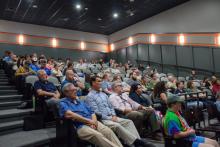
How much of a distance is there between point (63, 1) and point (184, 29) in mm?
5555

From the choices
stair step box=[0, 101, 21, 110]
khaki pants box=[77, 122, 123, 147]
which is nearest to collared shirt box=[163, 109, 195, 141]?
khaki pants box=[77, 122, 123, 147]

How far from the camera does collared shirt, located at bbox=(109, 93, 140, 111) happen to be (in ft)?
11.9

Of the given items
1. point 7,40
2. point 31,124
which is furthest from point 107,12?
point 31,124

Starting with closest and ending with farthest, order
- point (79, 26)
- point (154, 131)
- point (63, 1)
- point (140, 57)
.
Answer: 1. point (154, 131)
2. point (63, 1)
3. point (140, 57)
4. point (79, 26)

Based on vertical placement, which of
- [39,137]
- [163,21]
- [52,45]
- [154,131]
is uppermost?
[163,21]

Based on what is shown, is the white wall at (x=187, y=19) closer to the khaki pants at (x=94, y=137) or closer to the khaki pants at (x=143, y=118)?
the khaki pants at (x=143, y=118)

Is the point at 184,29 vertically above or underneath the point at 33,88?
above

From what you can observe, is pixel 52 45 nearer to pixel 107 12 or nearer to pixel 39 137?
pixel 107 12

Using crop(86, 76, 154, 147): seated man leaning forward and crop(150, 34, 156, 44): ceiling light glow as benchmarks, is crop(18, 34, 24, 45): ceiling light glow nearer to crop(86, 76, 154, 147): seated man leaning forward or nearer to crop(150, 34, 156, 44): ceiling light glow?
crop(150, 34, 156, 44): ceiling light glow

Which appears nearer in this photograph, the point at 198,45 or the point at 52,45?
Result: the point at 198,45

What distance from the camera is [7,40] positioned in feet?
35.5

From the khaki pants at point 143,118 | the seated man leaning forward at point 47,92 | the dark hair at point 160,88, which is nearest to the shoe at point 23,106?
the seated man leaning forward at point 47,92

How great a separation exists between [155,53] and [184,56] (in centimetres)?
161

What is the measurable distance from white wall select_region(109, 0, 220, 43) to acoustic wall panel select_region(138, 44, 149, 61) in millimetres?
916
